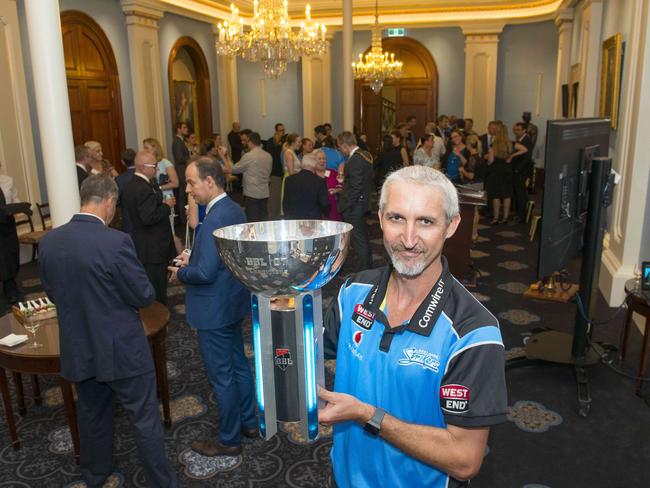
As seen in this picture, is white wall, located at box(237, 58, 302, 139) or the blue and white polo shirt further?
white wall, located at box(237, 58, 302, 139)

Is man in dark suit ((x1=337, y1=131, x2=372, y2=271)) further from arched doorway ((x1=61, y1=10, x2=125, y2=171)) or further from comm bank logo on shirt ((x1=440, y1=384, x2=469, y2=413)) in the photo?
arched doorway ((x1=61, y1=10, x2=125, y2=171))

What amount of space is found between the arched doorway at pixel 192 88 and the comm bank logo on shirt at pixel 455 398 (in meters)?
10.7

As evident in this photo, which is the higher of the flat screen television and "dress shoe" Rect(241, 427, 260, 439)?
the flat screen television

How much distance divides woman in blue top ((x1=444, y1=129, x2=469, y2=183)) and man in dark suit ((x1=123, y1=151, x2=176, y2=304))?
198 inches

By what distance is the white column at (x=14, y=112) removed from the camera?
657cm

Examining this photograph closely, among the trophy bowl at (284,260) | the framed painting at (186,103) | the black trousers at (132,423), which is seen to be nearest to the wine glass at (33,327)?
the black trousers at (132,423)

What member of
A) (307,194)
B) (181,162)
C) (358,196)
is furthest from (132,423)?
(181,162)

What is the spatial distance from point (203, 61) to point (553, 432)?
35.6ft

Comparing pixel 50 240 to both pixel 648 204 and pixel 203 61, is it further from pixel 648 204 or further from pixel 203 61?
pixel 203 61

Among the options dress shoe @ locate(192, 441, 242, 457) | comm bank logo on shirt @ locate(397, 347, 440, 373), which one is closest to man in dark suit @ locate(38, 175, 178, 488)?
dress shoe @ locate(192, 441, 242, 457)

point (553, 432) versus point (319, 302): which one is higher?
point (319, 302)

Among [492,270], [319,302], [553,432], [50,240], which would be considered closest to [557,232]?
[553,432]

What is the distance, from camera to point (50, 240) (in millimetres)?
2291

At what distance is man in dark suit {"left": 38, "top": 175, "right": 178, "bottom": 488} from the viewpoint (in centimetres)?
227
